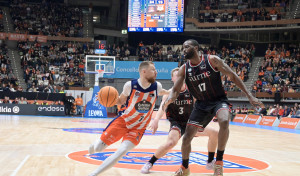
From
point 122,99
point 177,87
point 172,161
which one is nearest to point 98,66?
point 172,161

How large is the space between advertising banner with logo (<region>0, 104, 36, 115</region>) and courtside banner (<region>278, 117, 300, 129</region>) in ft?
54.8

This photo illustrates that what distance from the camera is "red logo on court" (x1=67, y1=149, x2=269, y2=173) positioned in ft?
21.4

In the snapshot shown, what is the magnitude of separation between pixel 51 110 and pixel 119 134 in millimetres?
21755

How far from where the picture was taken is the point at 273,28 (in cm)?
3381

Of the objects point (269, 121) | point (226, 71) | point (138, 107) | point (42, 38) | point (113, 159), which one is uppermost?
point (42, 38)

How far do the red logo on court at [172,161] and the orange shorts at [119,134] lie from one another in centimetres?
127

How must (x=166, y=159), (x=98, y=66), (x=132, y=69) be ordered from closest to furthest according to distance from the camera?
(x=166, y=159) → (x=98, y=66) → (x=132, y=69)

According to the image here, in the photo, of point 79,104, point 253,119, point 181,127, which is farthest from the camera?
point 79,104

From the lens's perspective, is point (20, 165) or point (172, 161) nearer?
point (20, 165)

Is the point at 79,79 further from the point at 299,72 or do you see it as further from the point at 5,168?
the point at 5,168

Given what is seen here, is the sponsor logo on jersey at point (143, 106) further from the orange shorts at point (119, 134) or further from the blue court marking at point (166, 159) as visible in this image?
the blue court marking at point (166, 159)

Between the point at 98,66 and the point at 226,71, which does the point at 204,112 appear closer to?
the point at 226,71

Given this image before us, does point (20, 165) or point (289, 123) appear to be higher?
point (20, 165)

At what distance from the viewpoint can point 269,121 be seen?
73.3ft
